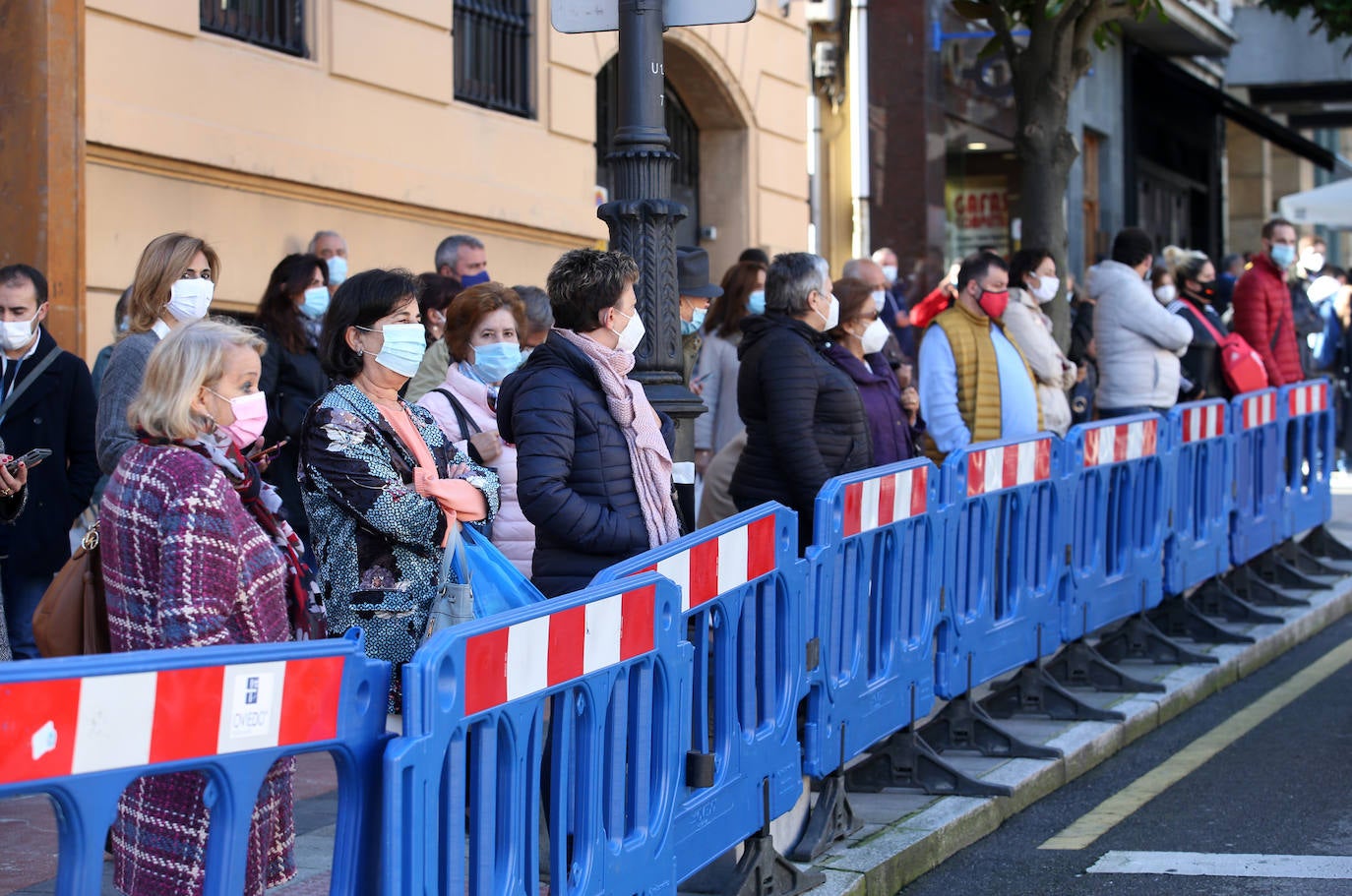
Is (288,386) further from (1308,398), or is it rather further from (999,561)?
(1308,398)

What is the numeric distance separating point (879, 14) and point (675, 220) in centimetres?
1459

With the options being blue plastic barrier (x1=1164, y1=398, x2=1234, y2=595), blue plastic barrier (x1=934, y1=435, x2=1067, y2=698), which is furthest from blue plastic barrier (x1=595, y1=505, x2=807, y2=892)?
blue plastic barrier (x1=1164, y1=398, x2=1234, y2=595)

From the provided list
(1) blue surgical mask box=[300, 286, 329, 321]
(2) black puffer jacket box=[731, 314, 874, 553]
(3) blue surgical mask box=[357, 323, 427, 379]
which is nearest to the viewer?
(3) blue surgical mask box=[357, 323, 427, 379]

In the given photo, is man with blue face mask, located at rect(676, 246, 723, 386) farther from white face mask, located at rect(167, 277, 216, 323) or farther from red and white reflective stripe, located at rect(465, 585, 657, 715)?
red and white reflective stripe, located at rect(465, 585, 657, 715)

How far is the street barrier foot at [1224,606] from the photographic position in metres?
10.4

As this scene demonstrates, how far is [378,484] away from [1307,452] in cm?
925

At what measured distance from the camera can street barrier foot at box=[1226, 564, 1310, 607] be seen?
10992mm

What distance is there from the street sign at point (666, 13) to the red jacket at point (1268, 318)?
762 cm

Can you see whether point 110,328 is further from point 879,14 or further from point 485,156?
point 879,14

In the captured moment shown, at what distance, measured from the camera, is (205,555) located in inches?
157

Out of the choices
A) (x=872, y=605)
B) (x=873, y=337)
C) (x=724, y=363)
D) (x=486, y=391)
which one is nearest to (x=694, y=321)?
(x=873, y=337)

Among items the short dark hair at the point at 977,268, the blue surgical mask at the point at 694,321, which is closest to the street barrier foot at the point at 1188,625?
the short dark hair at the point at 977,268

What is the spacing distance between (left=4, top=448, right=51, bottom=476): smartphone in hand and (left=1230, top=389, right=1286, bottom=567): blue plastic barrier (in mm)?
6828

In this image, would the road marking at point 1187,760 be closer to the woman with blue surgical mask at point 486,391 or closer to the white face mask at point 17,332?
the woman with blue surgical mask at point 486,391
